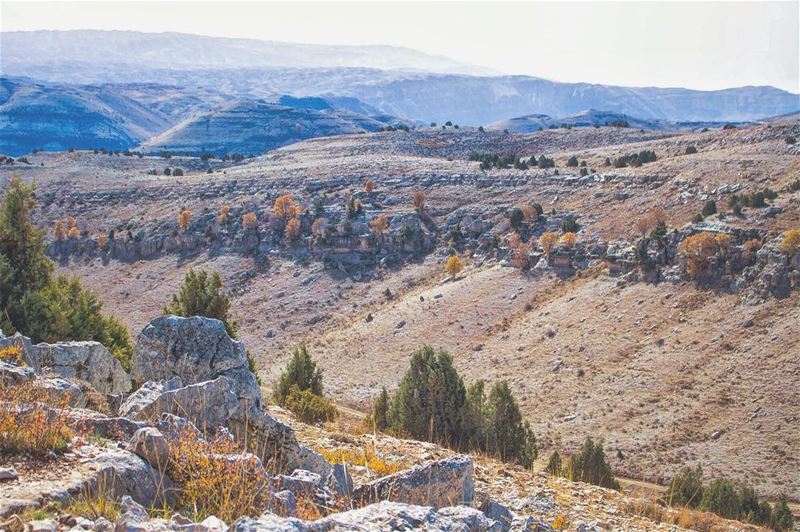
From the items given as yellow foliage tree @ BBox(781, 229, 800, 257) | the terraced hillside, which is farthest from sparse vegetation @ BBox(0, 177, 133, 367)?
yellow foliage tree @ BBox(781, 229, 800, 257)

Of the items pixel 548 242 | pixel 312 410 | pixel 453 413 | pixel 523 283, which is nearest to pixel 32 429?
pixel 312 410

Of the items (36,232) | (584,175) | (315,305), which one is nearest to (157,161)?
(315,305)

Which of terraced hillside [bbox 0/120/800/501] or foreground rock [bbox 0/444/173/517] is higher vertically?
foreground rock [bbox 0/444/173/517]

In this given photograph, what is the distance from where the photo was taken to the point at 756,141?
62.2 m

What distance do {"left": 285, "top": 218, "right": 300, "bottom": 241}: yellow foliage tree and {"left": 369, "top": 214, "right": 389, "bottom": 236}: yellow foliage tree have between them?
6.96 metres

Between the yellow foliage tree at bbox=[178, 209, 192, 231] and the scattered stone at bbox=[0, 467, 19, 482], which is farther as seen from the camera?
the yellow foliage tree at bbox=[178, 209, 192, 231]

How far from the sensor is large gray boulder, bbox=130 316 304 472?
7781 mm

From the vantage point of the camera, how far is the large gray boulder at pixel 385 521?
177 inches

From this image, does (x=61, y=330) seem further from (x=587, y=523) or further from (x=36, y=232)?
(x=587, y=523)

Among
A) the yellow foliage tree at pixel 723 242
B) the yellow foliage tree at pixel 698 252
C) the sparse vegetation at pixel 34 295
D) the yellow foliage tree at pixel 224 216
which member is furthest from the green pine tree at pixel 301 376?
the yellow foliage tree at pixel 224 216

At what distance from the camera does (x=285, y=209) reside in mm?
64750

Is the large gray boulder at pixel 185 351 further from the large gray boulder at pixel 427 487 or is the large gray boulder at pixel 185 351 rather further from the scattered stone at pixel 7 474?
Answer: the scattered stone at pixel 7 474

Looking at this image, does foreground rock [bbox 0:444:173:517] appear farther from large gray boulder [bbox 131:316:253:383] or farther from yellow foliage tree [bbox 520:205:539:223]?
yellow foliage tree [bbox 520:205:539:223]

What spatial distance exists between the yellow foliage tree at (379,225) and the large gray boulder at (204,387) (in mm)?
49301
